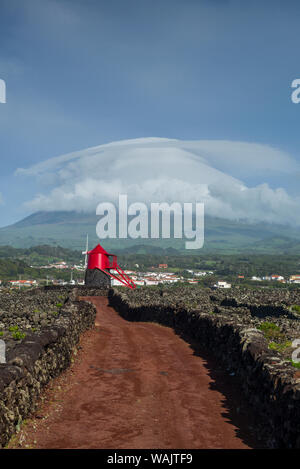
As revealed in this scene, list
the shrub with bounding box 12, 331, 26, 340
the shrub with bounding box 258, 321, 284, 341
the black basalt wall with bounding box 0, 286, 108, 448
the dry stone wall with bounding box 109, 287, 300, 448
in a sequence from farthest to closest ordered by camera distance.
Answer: the shrub with bounding box 258, 321, 284, 341, the shrub with bounding box 12, 331, 26, 340, the black basalt wall with bounding box 0, 286, 108, 448, the dry stone wall with bounding box 109, 287, 300, 448

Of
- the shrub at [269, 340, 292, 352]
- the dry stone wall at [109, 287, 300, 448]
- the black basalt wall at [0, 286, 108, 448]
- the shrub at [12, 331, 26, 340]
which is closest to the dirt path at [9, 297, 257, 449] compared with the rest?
the black basalt wall at [0, 286, 108, 448]

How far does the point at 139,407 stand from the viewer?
15.0 metres

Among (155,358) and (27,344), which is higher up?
(27,344)

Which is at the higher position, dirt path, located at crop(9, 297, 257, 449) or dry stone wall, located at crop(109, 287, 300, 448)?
dry stone wall, located at crop(109, 287, 300, 448)

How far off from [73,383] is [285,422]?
29.7 ft

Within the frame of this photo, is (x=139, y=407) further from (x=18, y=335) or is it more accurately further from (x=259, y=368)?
(x=18, y=335)

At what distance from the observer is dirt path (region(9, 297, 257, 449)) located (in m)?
12.2

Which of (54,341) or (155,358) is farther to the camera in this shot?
(155,358)

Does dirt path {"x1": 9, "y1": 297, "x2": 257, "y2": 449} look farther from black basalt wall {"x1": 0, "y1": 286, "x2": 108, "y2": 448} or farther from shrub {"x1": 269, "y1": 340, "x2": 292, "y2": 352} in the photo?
shrub {"x1": 269, "y1": 340, "x2": 292, "y2": 352}

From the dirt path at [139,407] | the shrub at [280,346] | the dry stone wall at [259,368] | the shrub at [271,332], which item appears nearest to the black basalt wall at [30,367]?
the dirt path at [139,407]

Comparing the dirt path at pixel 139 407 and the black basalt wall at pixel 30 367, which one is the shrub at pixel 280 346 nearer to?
the dirt path at pixel 139 407
